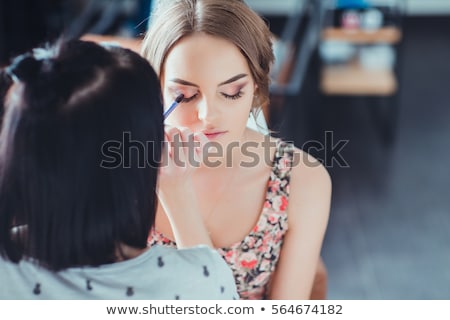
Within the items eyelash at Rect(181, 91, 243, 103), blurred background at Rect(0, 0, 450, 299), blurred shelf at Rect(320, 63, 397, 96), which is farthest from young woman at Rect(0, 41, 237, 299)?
blurred shelf at Rect(320, 63, 397, 96)

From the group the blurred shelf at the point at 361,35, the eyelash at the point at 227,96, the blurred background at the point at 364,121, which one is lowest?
the blurred background at the point at 364,121

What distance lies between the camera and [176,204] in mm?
955

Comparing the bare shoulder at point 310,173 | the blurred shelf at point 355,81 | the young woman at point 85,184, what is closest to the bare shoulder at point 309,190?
the bare shoulder at point 310,173

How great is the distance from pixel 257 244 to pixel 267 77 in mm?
241

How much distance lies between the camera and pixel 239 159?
44.2 inches

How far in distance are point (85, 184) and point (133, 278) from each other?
0.13 meters

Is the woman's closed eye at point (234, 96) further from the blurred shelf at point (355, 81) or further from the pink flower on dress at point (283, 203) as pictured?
the blurred shelf at point (355, 81)

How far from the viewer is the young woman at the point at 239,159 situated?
972 mm

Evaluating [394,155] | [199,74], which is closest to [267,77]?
[199,74]

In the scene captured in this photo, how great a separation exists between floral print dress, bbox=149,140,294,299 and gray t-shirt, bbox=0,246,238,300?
21 cm

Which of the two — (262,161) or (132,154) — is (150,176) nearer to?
(132,154)

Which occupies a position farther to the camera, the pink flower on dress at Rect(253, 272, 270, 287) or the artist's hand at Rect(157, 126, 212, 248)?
the pink flower on dress at Rect(253, 272, 270, 287)

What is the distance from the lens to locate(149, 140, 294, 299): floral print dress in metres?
1.09

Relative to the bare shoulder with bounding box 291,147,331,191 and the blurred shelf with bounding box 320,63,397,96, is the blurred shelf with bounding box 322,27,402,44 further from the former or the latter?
the bare shoulder with bounding box 291,147,331,191
